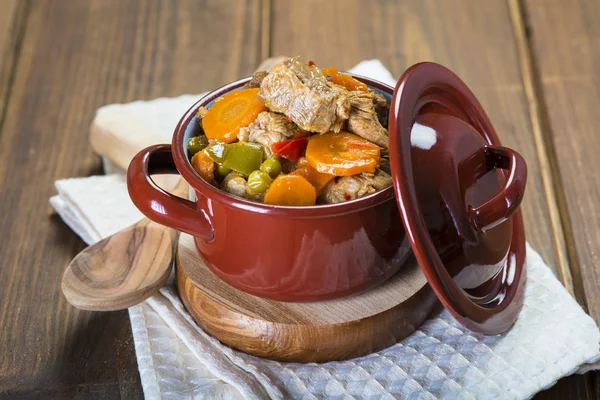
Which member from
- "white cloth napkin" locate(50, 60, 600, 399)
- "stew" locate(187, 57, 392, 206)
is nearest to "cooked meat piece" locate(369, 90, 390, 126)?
"stew" locate(187, 57, 392, 206)

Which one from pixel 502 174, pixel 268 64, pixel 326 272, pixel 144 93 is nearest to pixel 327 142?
pixel 326 272

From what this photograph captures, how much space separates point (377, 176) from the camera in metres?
1.47

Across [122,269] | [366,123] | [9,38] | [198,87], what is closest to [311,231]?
[366,123]

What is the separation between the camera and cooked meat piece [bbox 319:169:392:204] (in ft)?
4.74

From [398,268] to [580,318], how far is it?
392 millimetres

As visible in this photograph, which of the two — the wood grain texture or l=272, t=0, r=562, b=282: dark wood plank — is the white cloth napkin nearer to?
the wood grain texture

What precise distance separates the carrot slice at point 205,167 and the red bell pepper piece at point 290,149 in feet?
0.41

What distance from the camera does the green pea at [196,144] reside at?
1586 mm

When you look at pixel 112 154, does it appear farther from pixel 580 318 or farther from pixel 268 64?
pixel 580 318

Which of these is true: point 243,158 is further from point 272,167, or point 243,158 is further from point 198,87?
point 198,87

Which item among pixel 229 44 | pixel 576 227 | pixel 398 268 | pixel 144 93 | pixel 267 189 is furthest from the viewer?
pixel 229 44

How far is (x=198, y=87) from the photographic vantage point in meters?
2.46

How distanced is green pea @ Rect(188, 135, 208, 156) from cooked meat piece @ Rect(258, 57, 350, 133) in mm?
152

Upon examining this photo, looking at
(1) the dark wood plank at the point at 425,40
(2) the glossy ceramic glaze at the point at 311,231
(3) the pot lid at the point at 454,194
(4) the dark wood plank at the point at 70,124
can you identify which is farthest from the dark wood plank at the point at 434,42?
(2) the glossy ceramic glaze at the point at 311,231
